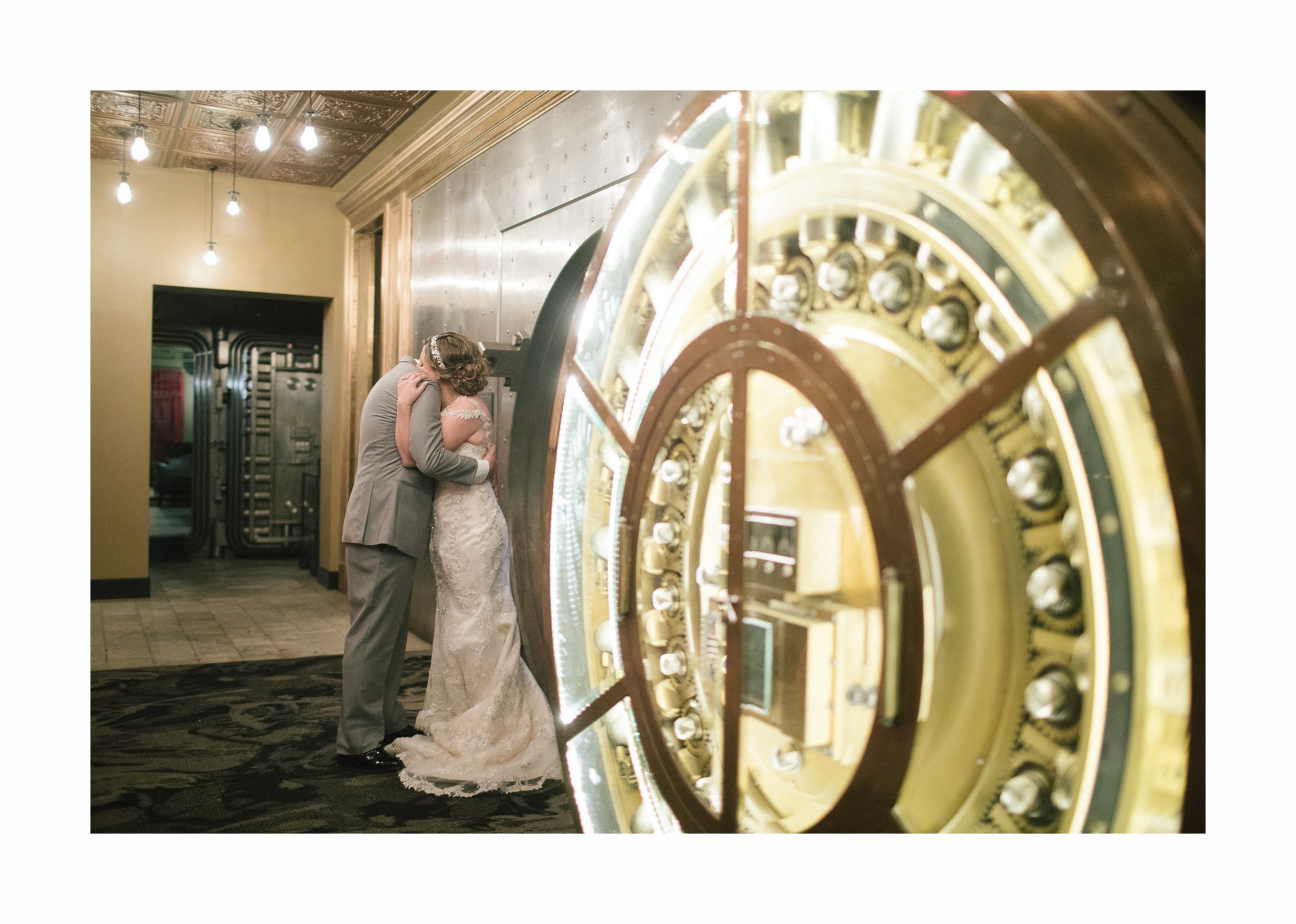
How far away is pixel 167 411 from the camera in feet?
7.60

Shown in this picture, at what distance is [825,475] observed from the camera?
1.46 meters

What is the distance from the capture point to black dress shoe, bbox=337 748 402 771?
238 centimetres

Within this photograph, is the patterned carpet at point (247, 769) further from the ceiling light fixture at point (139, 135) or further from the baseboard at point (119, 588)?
the ceiling light fixture at point (139, 135)

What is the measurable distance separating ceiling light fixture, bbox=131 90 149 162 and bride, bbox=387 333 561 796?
0.78 metres

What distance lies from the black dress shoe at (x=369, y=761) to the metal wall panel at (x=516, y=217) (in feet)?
2.08

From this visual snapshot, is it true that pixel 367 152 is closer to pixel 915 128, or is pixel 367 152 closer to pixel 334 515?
pixel 334 515

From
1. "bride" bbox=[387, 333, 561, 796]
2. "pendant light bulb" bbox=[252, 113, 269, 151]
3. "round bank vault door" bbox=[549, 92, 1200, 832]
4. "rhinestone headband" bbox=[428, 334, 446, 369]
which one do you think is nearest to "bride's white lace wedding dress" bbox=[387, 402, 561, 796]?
"bride" bbox=[387, 333, 561, 796]

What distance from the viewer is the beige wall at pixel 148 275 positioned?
2096mm

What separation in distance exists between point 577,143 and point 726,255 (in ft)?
2.88

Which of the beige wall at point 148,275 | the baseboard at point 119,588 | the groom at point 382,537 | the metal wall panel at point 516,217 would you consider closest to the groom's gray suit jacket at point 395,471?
the groom at point 382,537

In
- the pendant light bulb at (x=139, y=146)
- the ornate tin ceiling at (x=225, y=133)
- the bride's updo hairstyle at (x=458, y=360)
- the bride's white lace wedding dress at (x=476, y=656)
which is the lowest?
the bride's white lace wedding dress at (x=476, y=656)

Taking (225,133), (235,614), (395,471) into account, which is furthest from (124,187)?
(235,614)
